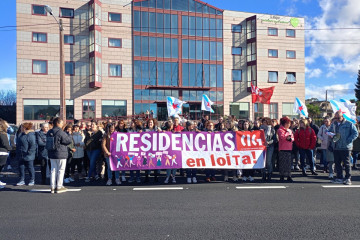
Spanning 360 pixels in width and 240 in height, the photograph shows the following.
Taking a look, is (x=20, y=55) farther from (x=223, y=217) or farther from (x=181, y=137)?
(x=223, y=217)

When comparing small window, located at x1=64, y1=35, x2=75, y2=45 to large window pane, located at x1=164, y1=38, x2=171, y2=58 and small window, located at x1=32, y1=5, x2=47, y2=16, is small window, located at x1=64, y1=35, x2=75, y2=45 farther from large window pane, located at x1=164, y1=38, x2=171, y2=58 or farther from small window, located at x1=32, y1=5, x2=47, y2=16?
large window pane, located at x1=164, y1=38, x2=171, y2=58

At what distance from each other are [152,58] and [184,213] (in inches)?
1080

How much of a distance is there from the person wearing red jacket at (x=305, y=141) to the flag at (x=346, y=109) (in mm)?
1090

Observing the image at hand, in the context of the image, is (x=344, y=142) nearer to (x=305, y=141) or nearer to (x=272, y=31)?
(x=305, y=141)

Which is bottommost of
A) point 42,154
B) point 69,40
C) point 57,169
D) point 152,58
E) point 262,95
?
point 57,169

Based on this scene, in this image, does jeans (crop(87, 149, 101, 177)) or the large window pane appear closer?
jeans (crop(87, 149, 101, 177))

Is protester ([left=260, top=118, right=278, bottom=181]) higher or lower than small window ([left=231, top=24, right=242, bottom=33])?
lower

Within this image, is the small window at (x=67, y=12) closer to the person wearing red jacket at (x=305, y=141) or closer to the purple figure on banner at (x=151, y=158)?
the purple figure on banner at (x=151, y=158)

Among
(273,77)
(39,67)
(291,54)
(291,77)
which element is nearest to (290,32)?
(291,54)

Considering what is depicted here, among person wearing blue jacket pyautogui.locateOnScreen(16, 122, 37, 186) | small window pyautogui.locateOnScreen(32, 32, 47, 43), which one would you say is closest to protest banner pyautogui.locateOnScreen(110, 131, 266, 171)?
person wearing blue jacket pyautogui.locateOnScreen(16, 122, 37, 186)

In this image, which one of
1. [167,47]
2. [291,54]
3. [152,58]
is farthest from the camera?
[291,54]

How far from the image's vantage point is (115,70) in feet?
101

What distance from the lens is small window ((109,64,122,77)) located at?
100.0 feet

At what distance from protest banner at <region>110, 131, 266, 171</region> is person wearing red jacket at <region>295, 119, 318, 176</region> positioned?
1.70m
